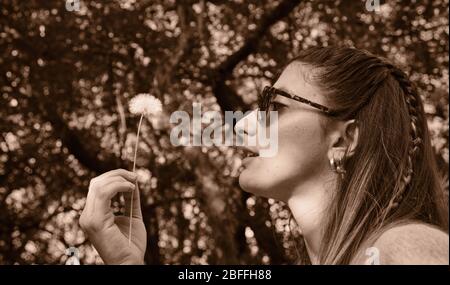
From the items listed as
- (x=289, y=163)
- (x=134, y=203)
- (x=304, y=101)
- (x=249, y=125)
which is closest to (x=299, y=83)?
(x=304, y=101)

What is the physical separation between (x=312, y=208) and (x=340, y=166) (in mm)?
190

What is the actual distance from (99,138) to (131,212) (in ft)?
24.7

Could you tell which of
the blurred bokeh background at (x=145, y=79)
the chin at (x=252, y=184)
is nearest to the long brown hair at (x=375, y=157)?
the chin at (x=252, y=184)

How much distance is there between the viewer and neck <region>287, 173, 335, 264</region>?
2.40m

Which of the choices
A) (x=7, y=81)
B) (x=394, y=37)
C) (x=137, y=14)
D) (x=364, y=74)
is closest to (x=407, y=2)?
(x=394, y=37)

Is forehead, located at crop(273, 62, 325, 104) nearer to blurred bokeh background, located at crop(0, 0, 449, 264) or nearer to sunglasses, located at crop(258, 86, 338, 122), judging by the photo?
sunglasses, located at crop(258, 86, 338, 122)

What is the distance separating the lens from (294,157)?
2488mm

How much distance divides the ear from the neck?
0.12 metres

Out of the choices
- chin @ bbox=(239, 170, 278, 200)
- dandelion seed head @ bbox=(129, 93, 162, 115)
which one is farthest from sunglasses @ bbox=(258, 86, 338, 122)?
dandelion seed head @ bbox=(129, 93, 162, 115)

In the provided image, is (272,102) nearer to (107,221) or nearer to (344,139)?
(344,139)

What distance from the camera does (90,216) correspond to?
228cm

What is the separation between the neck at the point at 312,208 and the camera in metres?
2.40

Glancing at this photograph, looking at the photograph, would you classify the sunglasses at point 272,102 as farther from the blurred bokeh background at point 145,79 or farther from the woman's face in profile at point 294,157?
the blurred bokeh background at point 145,79
